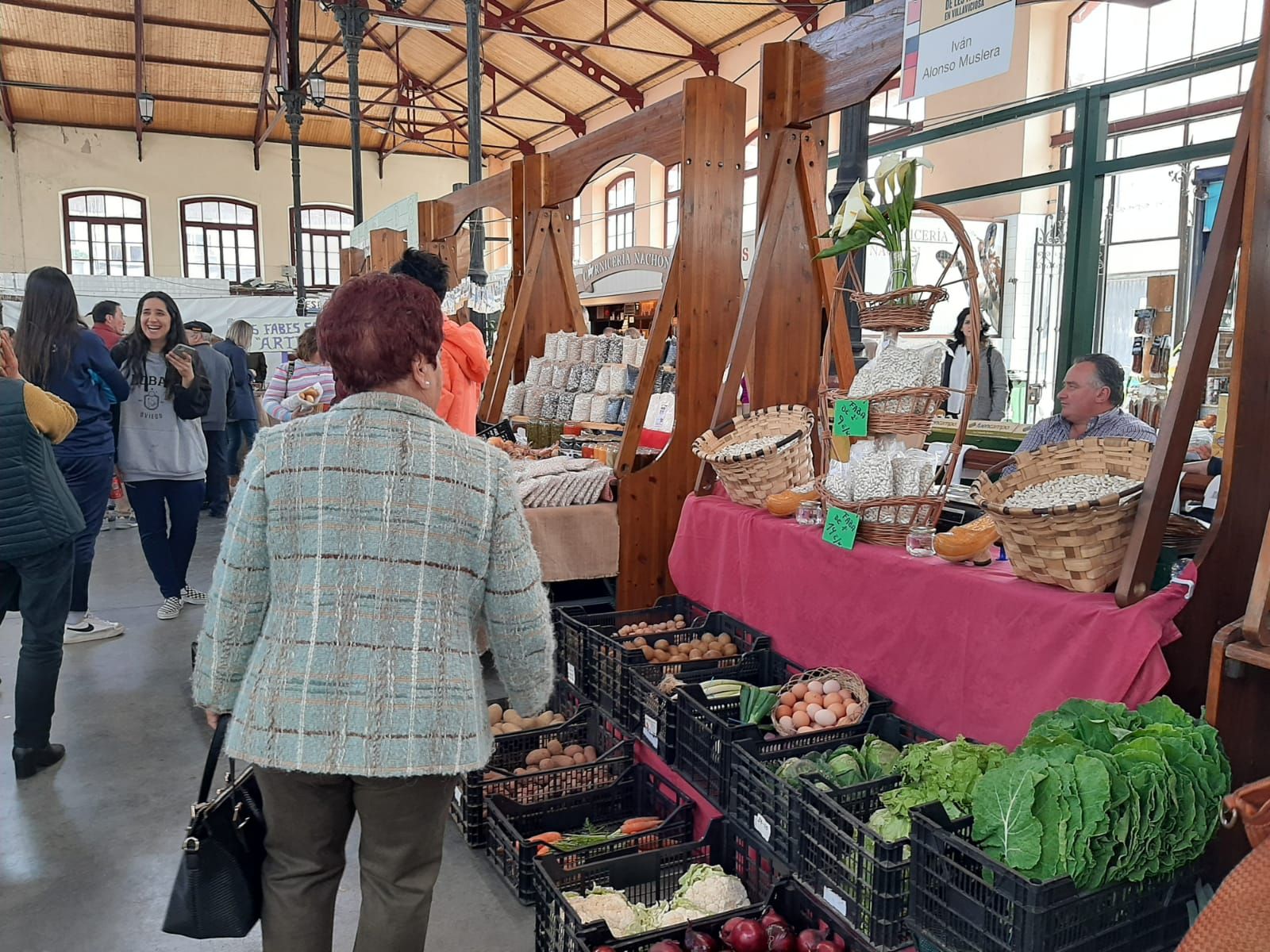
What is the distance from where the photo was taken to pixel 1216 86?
6434mm

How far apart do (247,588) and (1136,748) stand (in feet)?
5.18

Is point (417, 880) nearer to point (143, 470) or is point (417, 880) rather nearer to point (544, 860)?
point (544, 860)

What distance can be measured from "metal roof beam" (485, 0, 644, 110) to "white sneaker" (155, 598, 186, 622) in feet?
47.5

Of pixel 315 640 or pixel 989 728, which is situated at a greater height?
pixel 315 640

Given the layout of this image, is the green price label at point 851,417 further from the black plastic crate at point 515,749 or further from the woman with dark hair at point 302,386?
the woman with dark hair at point 302,386

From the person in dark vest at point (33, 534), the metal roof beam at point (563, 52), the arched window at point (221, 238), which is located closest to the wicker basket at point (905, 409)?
the person in dark vest at point (33, 534)

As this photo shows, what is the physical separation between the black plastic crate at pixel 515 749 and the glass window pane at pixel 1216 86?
16.4ft

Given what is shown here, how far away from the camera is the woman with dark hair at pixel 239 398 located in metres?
8.41

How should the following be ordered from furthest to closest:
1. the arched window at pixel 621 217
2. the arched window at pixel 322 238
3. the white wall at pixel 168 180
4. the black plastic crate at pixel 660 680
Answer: the arched window at pixel 322 238 < the white wall at pixel 168 180 < the arched window at pixel 621 217 < the black plastic crate at pixel 660 680

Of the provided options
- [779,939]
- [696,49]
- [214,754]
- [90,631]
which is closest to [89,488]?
[90,631]

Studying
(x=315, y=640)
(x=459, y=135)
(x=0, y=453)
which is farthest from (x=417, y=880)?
(x=459, y=135)

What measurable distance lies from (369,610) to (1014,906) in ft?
3.94

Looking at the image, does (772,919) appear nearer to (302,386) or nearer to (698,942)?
(698,942)

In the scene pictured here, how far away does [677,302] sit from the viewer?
437 cm
